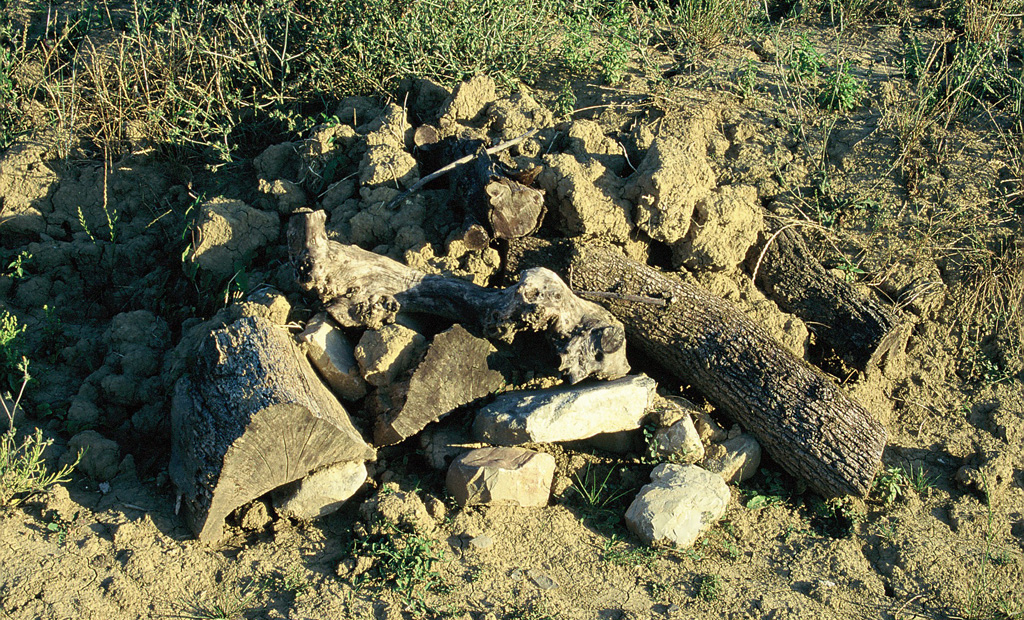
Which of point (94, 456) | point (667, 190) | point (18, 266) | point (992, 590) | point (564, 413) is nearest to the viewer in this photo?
point (992, 590)

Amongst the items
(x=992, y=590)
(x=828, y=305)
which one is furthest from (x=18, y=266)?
(x=992, y=590)

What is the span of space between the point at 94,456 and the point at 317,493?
1.16 m

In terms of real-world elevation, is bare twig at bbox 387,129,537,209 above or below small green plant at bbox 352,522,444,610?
above

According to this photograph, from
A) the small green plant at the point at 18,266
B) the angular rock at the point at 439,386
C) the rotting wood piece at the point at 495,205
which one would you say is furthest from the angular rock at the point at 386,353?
the small green plant at the point at 18,266

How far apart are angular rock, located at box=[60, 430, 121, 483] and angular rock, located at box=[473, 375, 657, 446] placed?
1.87 m

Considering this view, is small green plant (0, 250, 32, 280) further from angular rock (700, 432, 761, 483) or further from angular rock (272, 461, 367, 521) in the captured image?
angular rock (700, 432, 761, 483)

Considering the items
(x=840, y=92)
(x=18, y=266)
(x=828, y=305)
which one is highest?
(x=840, y=92)

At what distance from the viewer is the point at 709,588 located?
3.64 metres

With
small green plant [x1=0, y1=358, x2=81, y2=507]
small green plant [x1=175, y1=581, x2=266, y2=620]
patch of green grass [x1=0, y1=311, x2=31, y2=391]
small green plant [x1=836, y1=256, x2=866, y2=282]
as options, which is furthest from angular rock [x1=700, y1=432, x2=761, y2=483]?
patch of green grass [x1=0, y1=311, x2=31, y2=391]

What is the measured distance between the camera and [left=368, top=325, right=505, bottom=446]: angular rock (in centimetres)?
392

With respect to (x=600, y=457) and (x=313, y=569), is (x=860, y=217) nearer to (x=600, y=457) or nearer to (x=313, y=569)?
(x=600, y=457)

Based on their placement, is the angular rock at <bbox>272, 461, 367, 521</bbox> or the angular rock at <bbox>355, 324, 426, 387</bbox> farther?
the angular rock at <bbox>355, 324, 426, 387</bbox>

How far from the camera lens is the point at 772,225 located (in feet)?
15.9

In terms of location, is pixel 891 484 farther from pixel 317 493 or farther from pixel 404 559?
pixel 317 493
